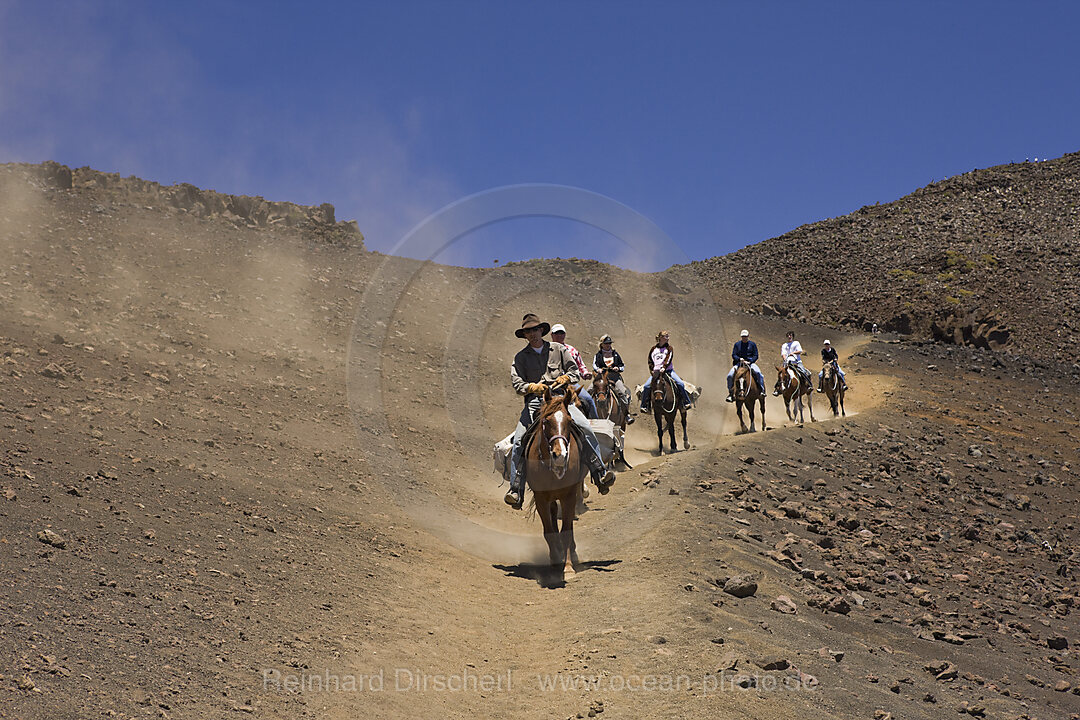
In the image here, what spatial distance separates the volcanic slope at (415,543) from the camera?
25.0ft

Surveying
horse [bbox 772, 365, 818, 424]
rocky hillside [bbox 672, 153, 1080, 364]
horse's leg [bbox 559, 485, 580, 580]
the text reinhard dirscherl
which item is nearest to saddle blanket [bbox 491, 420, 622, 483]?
horse's leg [bbox 559, 485, 580, 580]

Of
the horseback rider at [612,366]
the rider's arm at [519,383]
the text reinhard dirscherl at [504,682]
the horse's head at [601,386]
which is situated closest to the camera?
the text reinhard dirscherl at [504,682]

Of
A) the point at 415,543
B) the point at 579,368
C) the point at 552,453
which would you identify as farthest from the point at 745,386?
the point at 552,453

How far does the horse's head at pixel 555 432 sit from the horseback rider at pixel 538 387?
0.99 feet

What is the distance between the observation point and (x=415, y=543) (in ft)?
42.6

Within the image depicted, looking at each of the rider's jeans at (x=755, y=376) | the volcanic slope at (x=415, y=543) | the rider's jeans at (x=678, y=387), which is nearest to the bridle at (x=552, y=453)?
the volcanic slope at (x=415, y=543)

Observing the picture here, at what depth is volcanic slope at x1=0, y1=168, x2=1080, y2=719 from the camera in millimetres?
7613

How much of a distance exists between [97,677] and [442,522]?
8.23 metres

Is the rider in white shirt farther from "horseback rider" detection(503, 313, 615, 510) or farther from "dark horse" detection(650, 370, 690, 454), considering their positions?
"horseback rider" detection(503, 313, 615, 510)

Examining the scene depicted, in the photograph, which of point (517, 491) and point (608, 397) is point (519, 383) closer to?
point (517, 491)

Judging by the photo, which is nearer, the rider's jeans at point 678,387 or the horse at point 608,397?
the horse at point 608,397

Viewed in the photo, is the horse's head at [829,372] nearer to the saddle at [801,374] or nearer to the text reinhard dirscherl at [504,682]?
the saddle at [801,374]

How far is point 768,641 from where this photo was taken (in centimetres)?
877

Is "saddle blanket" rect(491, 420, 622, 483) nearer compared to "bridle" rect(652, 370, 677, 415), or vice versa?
"saddle blanket" rect(491, 420, 622, 483)
